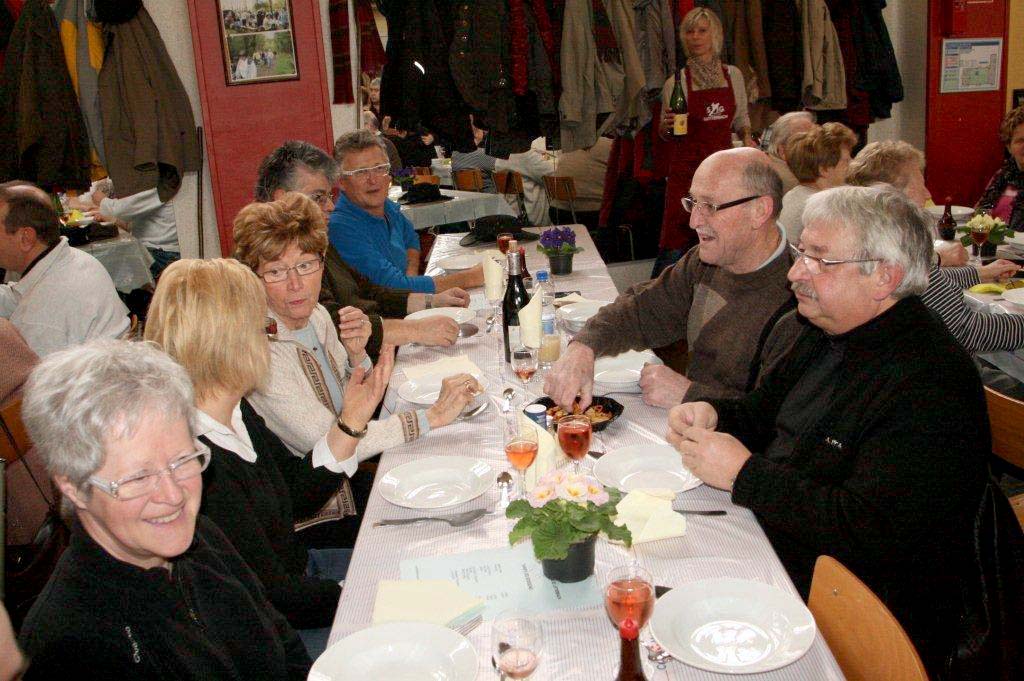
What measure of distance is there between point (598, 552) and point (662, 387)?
2.64ft

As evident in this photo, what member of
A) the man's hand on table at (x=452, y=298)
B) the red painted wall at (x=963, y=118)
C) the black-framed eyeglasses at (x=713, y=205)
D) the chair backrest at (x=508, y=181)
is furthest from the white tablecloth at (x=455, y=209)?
the black-framed eyeglasses at (x=713, y=205)

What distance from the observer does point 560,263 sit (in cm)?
397

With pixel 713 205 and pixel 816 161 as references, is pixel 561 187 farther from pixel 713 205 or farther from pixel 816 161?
pixel 713 205

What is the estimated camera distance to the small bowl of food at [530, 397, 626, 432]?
7.17 ft

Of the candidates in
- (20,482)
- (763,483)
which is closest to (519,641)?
(763,483)

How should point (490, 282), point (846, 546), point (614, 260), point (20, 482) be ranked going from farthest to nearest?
point (614, 260) < point (490, 282) < point (20, 482) < point (846, 546)

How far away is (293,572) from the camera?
2.08m

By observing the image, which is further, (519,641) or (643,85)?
(643,85)

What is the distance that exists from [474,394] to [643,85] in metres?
3.51

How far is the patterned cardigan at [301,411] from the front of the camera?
2.24 meters

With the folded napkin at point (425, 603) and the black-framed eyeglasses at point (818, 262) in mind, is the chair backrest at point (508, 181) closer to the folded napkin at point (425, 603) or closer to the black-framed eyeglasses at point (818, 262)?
the black-framed eyeglasses at point (818, 262)

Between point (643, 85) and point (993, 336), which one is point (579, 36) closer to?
point (643, 85)

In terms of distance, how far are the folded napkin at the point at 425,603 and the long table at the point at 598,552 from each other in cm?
3

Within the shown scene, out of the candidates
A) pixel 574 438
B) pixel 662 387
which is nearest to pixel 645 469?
pixel 574 438
